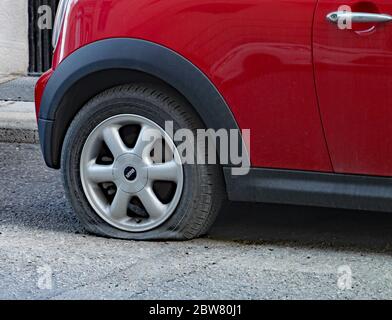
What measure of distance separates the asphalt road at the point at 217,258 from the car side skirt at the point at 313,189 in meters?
0.24

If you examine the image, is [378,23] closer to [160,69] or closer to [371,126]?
[371,126]

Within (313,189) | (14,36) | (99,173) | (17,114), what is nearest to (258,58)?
(313,189)

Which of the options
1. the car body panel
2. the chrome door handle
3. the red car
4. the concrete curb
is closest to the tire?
the red car

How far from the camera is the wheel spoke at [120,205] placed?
5258mm

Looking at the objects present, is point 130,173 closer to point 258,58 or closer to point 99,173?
point 99,173

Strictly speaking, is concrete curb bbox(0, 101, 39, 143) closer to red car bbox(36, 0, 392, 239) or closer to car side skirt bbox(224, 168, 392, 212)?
red car bbox(36, 0, 392, 239)

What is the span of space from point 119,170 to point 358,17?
1.23 meters

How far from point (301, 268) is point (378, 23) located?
3.29ft

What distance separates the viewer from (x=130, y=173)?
523 centimetres

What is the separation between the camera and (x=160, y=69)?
16.8ft

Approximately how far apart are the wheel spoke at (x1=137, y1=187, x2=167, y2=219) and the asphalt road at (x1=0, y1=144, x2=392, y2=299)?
0.14 meters

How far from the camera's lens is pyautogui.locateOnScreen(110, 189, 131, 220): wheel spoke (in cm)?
526

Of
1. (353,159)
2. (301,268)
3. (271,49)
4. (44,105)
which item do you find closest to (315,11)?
(271,49)

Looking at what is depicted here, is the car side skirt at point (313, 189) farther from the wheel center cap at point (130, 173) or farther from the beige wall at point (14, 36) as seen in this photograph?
the beige wall at point (14, 36)
